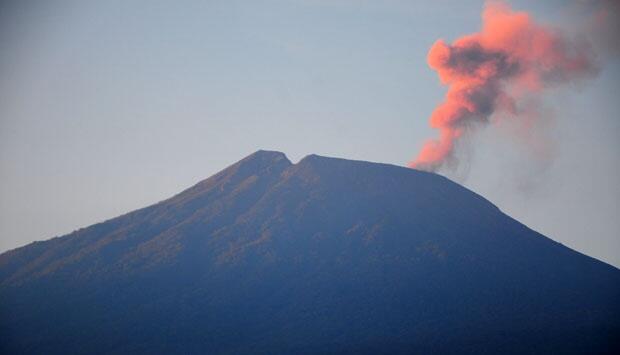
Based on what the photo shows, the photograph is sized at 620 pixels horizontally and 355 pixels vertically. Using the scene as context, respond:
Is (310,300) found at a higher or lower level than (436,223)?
lower

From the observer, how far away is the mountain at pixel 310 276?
107 meters

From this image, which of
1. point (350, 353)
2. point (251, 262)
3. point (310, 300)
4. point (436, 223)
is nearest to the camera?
point (350, 353)

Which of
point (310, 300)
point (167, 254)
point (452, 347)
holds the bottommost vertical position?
point (452, 347)

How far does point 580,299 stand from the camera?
117312 millimetres

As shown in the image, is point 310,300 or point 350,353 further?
point 310,300

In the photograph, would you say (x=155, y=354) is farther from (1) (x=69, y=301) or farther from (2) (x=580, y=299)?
(2) (x=580, y=299)

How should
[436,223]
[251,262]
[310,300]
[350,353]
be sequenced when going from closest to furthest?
[350,353], [310,300], [251,262], [436,223]

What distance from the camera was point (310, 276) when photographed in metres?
120

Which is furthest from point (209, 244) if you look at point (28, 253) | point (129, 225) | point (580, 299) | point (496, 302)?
point (580, 299)

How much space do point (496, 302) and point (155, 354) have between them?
3856 cm

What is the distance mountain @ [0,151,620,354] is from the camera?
107 metres

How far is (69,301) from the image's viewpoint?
119562 millimetres

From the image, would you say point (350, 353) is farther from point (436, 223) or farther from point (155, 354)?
point (436, 223)

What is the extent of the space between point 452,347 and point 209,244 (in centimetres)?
3943
